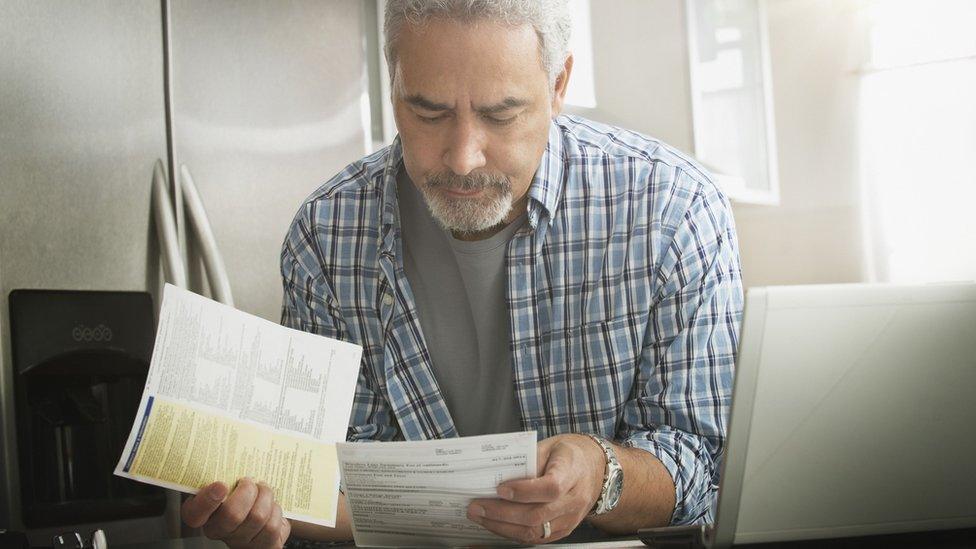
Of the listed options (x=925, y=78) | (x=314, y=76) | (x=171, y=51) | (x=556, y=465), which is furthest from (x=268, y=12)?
(x=925, y=78)

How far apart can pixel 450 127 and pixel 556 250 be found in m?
0.25

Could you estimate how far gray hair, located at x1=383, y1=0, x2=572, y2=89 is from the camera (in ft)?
4.18

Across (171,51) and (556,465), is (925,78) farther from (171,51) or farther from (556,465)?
(556,465)

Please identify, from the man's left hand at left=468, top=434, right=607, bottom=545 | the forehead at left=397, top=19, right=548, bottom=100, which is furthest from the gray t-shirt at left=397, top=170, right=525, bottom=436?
the man's left hand at left=468, top=434, right=607, bottom=545

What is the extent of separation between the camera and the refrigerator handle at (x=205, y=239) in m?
1.63

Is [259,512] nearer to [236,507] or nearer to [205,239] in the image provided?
[236,507]

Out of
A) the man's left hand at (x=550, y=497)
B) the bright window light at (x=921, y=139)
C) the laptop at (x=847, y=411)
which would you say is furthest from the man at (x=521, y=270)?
the bright window light at (x=921, y=139)

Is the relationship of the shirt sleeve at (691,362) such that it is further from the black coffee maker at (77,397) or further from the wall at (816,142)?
the wall at (816,142)

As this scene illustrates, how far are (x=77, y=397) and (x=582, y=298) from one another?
2.48ft

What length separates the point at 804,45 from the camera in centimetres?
409

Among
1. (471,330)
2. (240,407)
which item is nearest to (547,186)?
(471,330)

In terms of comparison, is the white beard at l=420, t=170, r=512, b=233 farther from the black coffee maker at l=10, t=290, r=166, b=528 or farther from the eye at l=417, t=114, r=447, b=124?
the black coffee maker at l=10, t=290, r=166, b=528

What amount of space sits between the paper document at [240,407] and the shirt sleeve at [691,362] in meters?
0.41

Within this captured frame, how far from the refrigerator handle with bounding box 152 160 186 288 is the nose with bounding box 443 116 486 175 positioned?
1.78 ft
